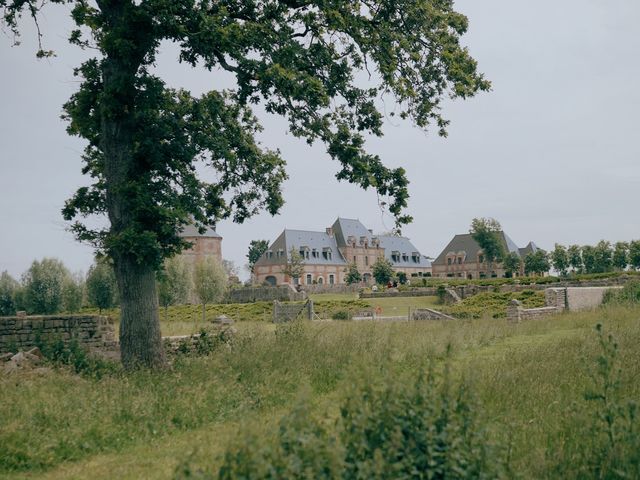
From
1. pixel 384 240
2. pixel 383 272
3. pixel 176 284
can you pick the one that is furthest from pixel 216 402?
pixel 384 240

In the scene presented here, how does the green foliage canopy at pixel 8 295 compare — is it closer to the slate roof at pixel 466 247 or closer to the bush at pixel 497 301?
the bush at pixel 497 301

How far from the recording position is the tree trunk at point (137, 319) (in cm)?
1320

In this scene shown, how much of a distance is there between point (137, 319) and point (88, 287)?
4372 centimetres

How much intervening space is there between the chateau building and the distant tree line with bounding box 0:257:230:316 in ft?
164

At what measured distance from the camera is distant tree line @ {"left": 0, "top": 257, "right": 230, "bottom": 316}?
5250cm

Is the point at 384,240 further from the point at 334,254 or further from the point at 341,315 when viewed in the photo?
the point at 341,315

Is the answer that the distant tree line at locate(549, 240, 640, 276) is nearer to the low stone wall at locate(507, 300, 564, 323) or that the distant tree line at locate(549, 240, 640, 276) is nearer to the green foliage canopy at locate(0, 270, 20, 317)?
the low stone wall at locate(507, 300, 564, 323)

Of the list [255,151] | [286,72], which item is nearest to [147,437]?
[286,72]

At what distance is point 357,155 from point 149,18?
508 cm

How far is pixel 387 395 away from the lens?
A: 4.86 meters

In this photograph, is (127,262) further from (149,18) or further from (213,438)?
(213,438)

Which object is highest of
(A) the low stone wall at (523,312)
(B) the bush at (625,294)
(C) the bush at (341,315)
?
(B) the bush at (625,294)

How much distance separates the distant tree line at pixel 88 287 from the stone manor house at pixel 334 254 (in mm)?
28117

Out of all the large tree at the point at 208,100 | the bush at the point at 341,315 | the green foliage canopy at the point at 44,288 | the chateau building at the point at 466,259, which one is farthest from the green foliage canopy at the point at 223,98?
the chateau building at the point at 466,259
